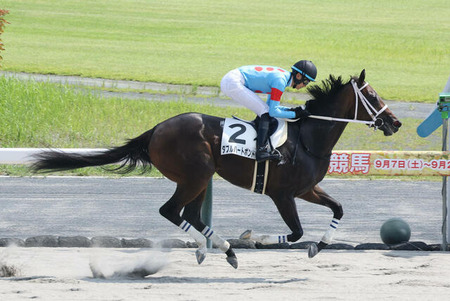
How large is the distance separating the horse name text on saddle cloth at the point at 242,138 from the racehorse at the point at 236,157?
0.06 m

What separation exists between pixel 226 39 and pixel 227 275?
29820mm

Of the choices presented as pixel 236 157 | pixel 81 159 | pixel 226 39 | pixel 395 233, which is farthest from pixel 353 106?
pixel 226 39

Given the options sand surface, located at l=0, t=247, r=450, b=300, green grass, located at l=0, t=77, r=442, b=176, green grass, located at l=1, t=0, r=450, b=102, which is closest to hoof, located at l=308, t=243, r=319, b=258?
sand surface, located at l=0, t=247, r=450, b=300

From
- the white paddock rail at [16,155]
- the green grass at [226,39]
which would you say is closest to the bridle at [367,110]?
the white paddock rail at [16,155]

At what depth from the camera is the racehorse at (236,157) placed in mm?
6914

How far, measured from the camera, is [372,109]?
23.8 feet

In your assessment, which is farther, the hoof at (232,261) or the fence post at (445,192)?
the fence post at (445,192)

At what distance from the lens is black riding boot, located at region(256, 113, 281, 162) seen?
6.88 metres

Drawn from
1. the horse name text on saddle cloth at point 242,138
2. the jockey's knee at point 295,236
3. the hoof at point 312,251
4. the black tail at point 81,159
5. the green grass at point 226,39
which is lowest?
the green grass at point 226,39

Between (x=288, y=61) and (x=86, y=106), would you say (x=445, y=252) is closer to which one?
(x=86, y=106)

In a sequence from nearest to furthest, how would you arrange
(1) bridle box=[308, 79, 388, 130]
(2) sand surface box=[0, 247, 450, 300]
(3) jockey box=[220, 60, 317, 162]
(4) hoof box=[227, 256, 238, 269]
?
(2) sand surface box=[0, 247, 450, 300], (4) hoof box=[227, 256, 238, 269], (3) jockey box=[220, 60, 317, 162], (1) bridle box=[308, 79, 388, 130]

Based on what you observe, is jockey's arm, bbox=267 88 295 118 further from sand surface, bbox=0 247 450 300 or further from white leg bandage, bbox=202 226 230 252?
sand surface, bbox=0 247 450 300

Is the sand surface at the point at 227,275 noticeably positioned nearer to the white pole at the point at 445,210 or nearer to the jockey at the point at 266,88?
the white pole at the point at 445,210

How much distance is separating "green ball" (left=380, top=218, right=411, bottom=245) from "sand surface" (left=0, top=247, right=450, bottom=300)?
0.32 meters
